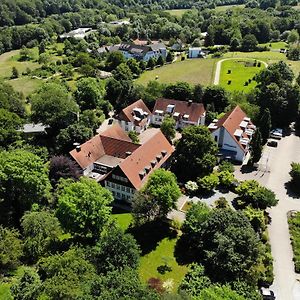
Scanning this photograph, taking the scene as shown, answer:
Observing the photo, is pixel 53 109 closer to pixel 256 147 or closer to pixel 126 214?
pixel 126 214

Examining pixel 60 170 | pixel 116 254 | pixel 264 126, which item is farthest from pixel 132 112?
pixel 116 254

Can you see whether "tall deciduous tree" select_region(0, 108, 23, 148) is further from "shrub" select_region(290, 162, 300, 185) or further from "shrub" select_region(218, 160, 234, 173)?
"shrub" select_region(290, 162, 300, 185)

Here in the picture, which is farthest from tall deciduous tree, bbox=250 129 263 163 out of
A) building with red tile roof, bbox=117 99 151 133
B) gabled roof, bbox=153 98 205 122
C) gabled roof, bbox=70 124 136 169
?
building with red tile roof, bbox=117 99 151 133

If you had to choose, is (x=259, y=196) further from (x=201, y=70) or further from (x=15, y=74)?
(x=15, y=74)

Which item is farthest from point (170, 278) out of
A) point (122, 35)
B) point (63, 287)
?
point (122, 35)

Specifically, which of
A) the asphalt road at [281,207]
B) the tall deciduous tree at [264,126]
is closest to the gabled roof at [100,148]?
the asphalt road at [281,207]

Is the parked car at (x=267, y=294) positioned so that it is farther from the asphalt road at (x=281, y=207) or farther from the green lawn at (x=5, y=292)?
the green lawn at (x=5, y=292)
